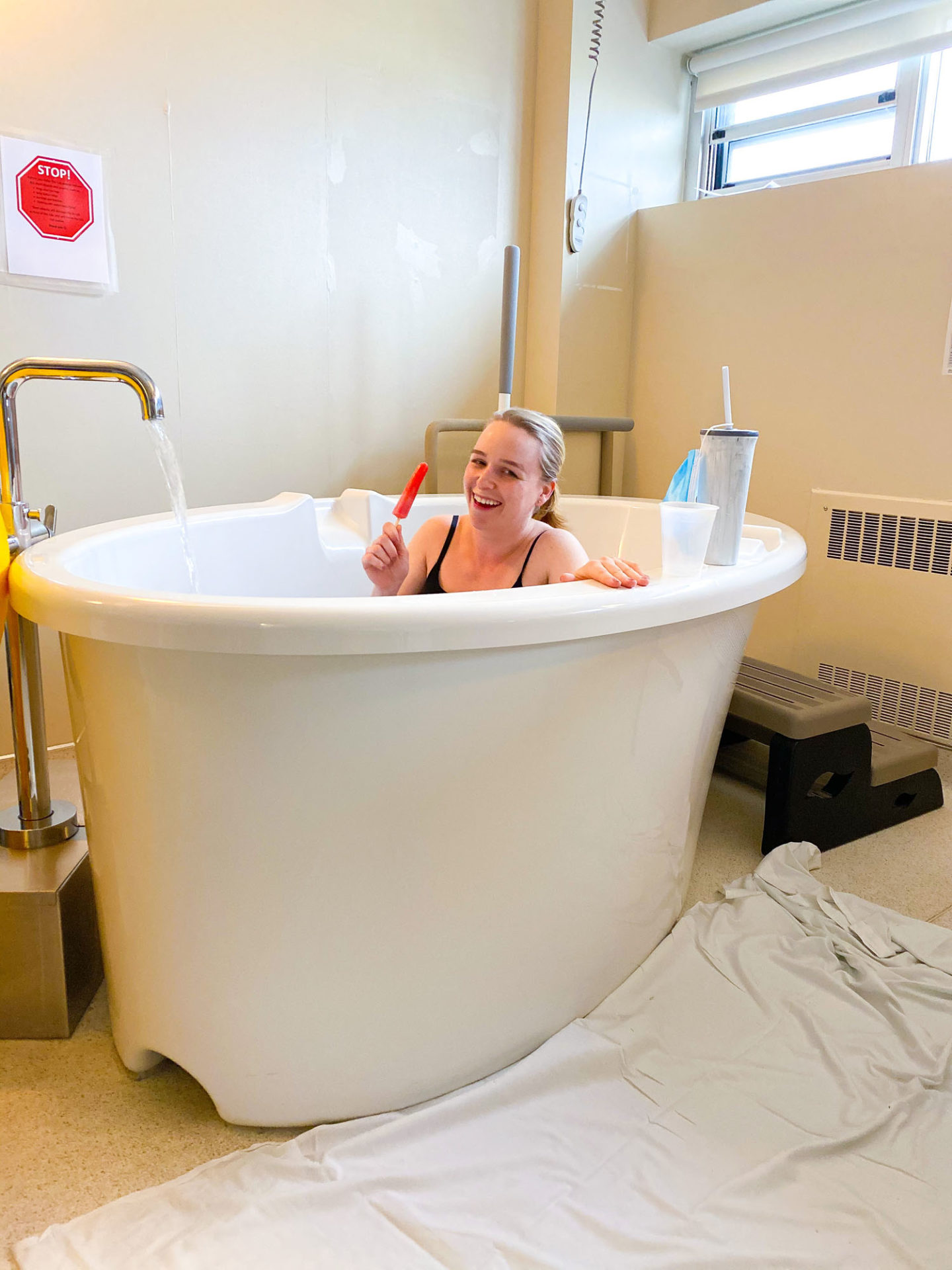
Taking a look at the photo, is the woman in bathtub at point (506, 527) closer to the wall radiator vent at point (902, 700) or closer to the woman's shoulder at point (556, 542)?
the woman's shoulder at point (556, 542)

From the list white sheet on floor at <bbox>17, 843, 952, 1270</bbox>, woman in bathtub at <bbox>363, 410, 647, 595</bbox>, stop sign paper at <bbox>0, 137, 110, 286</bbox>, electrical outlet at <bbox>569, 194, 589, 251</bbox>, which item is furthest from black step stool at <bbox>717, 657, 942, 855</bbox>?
stop sign paper at <bbox>0, 137, 110, 286</bbox>

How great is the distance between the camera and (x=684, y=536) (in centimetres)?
123

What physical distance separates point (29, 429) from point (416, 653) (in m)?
1.42

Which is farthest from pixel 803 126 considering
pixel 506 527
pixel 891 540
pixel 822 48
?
pixel 506 527

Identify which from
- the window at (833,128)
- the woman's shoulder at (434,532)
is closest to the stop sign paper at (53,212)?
the woman's shoulder at (434,532)

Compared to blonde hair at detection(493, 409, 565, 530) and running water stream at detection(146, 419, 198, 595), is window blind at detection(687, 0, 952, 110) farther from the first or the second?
running water stream at detection(146, 419, 198, 595)

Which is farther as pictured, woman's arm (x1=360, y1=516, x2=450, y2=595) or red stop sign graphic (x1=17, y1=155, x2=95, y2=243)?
red stop sign graphic (x1=17, y1=155, x2=95, y2=243)

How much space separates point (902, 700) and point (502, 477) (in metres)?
1.42

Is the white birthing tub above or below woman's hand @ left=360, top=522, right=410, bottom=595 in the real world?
below

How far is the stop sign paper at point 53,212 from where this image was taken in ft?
6.09

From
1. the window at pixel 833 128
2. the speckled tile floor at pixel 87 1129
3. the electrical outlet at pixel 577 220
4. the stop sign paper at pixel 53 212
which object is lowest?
the speckled tile floor at pixel 87 1129

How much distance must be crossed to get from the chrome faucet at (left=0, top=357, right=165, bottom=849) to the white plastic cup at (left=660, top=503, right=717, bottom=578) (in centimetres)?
69

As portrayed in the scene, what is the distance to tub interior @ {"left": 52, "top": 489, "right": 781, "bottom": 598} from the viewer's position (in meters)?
1.51

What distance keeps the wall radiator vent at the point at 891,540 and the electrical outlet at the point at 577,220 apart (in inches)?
43.2
